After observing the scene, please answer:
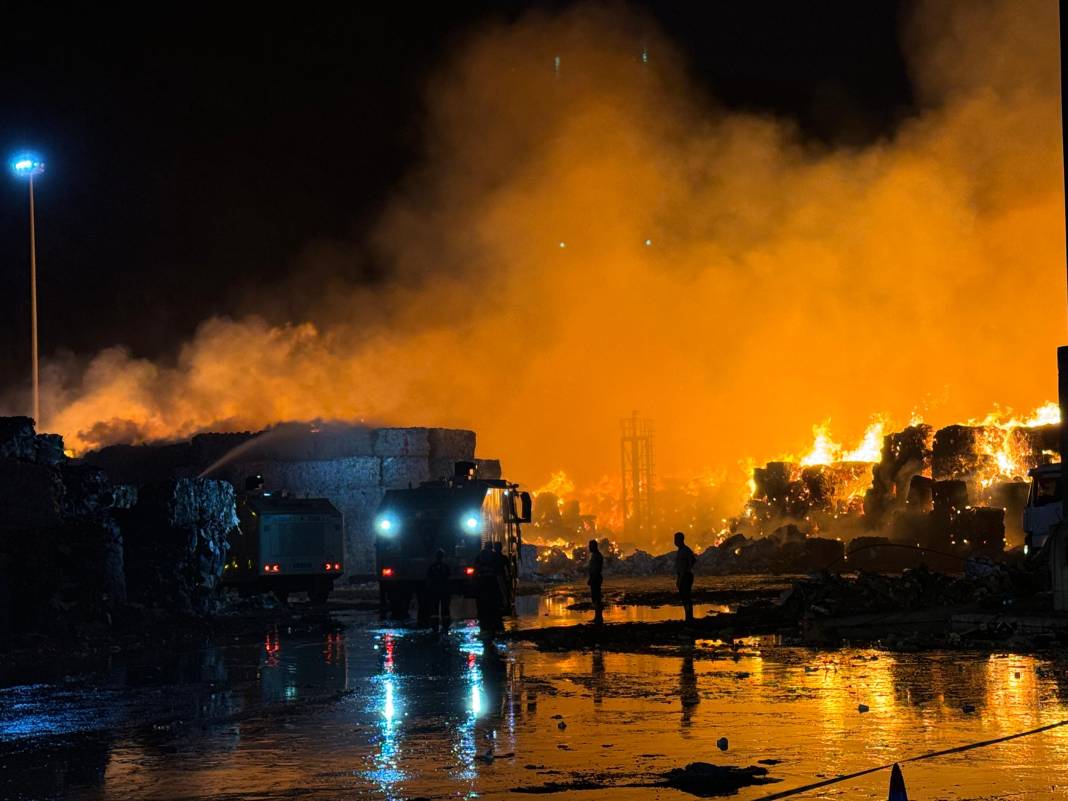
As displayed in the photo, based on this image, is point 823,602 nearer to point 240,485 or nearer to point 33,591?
point 33,591

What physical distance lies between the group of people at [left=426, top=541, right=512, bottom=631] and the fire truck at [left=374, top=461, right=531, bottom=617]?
5.24ft

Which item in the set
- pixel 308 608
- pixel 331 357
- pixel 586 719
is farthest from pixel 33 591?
pixel 331 357

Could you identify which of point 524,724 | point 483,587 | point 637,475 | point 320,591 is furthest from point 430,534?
point 637,475

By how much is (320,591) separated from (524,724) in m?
21.1

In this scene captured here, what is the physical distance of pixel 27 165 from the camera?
1622 inches

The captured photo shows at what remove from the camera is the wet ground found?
9.01m

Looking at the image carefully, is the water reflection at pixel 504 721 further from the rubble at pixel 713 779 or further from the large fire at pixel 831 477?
the large fire at pixel 831 477

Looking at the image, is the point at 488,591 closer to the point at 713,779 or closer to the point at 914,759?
the point at 914,759

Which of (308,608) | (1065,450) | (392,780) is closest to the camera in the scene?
(392,780)

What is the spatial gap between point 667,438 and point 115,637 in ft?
153

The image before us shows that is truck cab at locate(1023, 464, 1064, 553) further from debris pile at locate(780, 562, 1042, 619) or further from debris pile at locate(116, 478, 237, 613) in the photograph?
debris pile at locate(116, 478, 237, 613)

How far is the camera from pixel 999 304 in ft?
203

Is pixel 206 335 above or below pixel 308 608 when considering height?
above

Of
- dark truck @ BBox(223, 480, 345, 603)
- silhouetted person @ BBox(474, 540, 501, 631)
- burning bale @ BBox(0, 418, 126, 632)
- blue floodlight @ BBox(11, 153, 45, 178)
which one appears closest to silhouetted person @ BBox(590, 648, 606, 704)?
silhouetted person @ BBox(474, 540, 501, 631)
